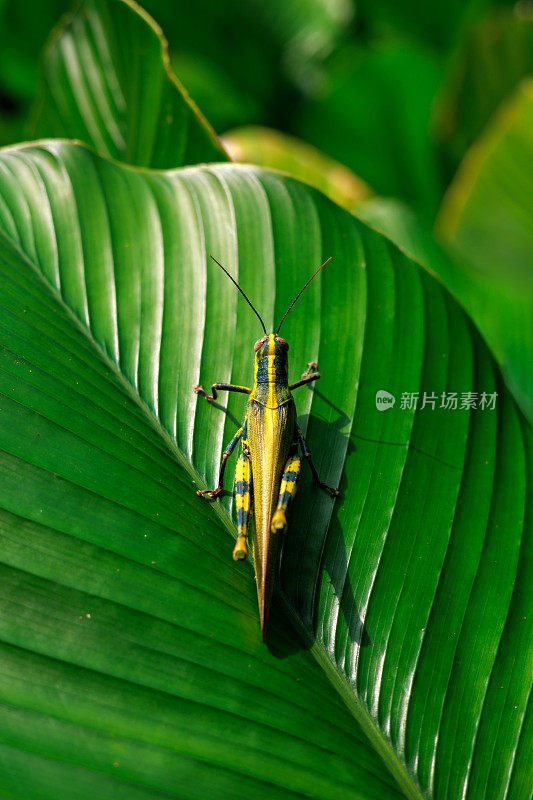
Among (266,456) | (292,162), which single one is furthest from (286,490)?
(292,162)

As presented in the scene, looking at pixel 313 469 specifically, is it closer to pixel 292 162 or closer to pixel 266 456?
pixel 266 456

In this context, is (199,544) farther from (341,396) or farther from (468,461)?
(468,461)

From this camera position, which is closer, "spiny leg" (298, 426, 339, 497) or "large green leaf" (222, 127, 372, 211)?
"spiny leg" (298, 426, 339, 497)

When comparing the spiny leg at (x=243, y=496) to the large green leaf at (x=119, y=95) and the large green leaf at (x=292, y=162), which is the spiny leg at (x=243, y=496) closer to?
the large green leaf at (x=119, y=95)

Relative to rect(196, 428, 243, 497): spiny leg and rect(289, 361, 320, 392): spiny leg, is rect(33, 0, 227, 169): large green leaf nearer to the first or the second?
rect(289, 361, 320, 392): spiny leg

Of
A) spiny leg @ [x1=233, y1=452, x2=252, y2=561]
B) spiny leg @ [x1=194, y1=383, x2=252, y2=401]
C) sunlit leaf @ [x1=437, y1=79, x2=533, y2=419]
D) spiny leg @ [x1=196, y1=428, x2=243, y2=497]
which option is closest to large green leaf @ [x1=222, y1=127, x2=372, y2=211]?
sunlit leaf @ [x1=437, y1=79, x2=533, y2=419]

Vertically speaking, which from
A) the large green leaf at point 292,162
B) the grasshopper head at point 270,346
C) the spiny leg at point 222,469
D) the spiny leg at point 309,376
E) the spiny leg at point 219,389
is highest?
the large green leaf at point 292,162

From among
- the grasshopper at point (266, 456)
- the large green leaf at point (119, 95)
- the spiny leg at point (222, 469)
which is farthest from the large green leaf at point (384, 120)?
the spiny leg at point (222, 469)
